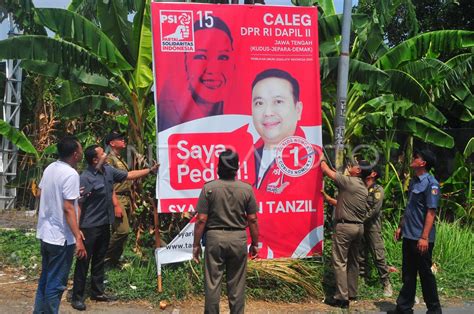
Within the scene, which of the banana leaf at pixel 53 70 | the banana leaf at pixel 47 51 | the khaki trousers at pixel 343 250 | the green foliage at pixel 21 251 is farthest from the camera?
the banana leaf at pixel 53 70

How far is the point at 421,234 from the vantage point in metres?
6.05

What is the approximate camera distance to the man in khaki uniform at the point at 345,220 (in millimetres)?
6605

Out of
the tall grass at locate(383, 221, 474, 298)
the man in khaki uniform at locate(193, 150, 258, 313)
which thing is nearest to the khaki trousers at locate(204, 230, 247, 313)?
the man in khaki uniform at locate(193, 150, 258, 313)

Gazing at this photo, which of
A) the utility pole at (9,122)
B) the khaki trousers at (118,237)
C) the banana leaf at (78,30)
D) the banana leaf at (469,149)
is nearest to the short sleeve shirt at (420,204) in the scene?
the khaki trousers at (118,237)

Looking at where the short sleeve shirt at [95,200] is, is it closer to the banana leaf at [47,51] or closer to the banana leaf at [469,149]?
the banana leaf at [47,51]

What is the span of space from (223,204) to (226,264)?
23.9 inches

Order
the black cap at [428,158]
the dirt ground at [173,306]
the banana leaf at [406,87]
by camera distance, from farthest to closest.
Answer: the banana leaf at [406,87] → the dirt ground at [173,306] → the black cap at [428,158]

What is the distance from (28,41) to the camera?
743 centimetres

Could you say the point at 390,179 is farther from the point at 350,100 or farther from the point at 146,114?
the point at 146,114

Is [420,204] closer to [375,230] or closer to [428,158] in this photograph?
[428,158]

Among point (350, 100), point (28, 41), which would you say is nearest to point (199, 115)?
point (28, 41)

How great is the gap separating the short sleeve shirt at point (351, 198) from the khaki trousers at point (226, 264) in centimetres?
181

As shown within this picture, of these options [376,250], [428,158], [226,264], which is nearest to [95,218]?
[226,264]

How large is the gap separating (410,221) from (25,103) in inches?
445
